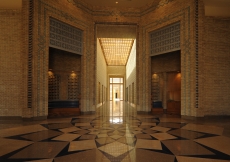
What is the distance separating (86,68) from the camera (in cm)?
989

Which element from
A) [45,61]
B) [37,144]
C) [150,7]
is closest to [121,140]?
[37,144]

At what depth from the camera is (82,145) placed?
12.5 ft

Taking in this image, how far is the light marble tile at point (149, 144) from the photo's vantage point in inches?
146

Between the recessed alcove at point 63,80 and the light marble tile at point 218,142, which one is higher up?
the recessed alcove at point 63,80

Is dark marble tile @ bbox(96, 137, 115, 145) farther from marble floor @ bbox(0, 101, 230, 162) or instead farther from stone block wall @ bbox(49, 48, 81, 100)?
stone block wall @ bbox(49, 48, 81, 100)

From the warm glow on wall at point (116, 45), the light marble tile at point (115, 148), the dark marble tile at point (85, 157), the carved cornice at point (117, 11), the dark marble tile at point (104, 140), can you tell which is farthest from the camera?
the warm glow on wall at point (116, 45)

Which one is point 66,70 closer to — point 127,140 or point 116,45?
point 127,140

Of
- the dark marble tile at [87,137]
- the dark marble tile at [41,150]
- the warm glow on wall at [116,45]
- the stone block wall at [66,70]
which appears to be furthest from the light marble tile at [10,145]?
the warm glow on wall at [116,45]

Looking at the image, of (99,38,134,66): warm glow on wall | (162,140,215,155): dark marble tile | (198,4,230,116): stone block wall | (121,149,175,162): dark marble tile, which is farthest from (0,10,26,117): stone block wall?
(198,4,230,116): stone block wall

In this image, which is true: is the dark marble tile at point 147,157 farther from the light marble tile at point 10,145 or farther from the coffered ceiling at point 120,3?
the coffered ceiling at point 120,3

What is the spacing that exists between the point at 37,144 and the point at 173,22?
802 cm

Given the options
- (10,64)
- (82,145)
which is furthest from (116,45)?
(82,145)

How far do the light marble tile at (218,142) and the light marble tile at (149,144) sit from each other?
1.10 meters

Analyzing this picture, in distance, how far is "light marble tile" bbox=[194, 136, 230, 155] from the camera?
3.66 m
